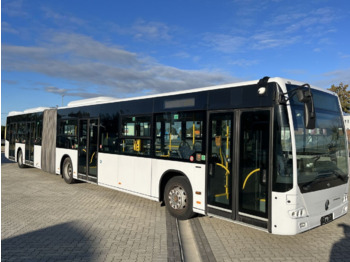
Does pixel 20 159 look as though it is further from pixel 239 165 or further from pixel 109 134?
pixel 239 165

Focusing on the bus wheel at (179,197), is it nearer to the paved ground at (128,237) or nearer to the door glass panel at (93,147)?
the paved ground at (128,237)

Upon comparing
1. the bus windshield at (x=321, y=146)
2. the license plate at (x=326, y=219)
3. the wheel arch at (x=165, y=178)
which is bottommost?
the license plate at (x=326, y=219)

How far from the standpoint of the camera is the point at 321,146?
A: 5336 mm

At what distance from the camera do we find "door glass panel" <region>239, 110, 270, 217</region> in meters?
4.98

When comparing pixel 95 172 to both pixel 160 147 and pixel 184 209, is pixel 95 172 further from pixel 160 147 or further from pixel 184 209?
pixel 184 209

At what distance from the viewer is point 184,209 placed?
21.3 ft

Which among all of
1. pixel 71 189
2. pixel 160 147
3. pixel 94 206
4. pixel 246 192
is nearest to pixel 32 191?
pixel 71 189

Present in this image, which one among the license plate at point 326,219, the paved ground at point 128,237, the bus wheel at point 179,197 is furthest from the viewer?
the bus wheel at point 179,197

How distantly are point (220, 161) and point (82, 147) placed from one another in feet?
19.6

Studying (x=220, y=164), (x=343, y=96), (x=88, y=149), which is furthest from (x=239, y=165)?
(x=343, y=96)

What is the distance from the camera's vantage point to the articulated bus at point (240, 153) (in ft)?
15.7

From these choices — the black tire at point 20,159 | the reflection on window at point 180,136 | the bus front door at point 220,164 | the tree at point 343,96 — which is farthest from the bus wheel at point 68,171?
the tree at point 343,96

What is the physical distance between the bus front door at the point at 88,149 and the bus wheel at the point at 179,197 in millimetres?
3487

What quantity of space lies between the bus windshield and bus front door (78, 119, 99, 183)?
635 cm
